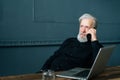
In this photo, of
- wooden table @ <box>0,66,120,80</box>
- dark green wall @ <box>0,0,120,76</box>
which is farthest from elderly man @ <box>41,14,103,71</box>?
dark green wall @ <box>0,0,120,76</box>

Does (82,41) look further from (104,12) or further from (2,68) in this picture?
(104,12)

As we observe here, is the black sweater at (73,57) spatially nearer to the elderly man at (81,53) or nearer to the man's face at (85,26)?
the elderly man at (81,53)

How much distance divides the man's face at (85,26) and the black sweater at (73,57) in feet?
0.37

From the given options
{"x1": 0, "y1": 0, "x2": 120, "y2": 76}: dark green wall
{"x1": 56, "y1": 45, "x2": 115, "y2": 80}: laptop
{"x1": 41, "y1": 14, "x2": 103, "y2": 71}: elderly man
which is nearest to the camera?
{"x1": 56, "y1": 45, "x2": 115, "y2": 80}: laptop

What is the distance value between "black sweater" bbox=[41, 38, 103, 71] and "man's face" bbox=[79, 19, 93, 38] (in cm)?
11

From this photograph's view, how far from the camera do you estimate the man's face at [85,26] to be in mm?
2895

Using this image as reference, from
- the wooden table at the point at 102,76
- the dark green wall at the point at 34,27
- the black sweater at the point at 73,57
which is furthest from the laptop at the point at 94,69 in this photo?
the dark green wall at the point at 34,27

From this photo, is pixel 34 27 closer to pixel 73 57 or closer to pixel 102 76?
pixel 73 57

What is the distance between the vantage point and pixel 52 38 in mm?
3727

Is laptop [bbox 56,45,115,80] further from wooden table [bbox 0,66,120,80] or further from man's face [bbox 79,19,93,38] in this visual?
man's face [bbox 79,19,93,38]

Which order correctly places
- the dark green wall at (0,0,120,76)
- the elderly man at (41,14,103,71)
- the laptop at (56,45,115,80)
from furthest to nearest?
the dark green wall at (0,0,120,76)
the elderly man at (41,14,103,71)
the laptop at (56,45,115,80)

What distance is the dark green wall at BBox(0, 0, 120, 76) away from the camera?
3.38m

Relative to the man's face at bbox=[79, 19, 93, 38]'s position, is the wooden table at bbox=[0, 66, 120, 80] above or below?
below

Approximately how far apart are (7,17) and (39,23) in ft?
1.39
